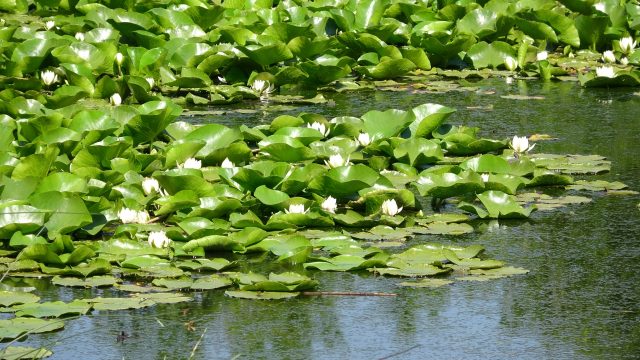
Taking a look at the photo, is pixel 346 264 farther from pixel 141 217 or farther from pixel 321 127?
pixel 321 127

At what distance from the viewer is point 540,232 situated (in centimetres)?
309

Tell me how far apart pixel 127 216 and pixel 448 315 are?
4.49 feet

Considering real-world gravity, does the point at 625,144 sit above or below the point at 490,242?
above

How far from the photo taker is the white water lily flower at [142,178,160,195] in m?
3.34

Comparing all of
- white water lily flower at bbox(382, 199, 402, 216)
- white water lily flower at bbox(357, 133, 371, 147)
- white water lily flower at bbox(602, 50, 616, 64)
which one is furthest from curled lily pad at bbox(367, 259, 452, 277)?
white water lily flower at bbox(602, 50, 616, 64)

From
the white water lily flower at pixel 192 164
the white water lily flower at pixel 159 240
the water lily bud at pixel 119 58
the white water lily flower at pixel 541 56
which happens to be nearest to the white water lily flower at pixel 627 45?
the white water lily flower at pixel 541 56

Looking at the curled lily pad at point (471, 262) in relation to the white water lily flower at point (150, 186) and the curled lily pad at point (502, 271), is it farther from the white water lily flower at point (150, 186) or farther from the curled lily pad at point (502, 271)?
the white water lily flower at point (150, 186)

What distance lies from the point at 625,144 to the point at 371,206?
5.46 feet

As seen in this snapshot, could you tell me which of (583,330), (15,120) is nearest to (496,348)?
(583,330)

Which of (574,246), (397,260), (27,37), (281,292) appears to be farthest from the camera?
(27,37)

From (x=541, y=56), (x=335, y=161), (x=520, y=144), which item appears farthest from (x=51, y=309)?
(x=541, y=56)

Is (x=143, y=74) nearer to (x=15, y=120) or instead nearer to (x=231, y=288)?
(x=15, y=120)

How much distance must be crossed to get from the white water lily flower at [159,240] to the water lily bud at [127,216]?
10.8 inches

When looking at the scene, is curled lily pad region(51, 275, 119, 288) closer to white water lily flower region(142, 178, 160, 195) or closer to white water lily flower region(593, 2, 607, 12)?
white water lily flower region(142, 178, 160, 195)
